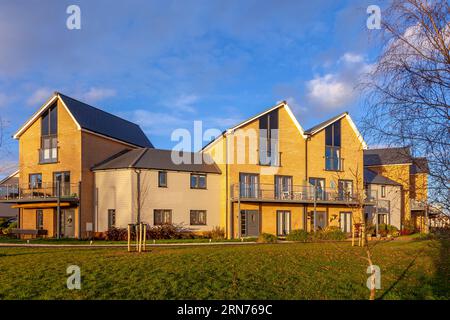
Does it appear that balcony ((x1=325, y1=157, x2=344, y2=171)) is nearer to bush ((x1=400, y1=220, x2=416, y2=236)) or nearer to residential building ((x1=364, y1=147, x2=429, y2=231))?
bush ((x1=400, y1=220, x2=416, y2=236))

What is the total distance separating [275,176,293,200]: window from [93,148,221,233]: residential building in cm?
479

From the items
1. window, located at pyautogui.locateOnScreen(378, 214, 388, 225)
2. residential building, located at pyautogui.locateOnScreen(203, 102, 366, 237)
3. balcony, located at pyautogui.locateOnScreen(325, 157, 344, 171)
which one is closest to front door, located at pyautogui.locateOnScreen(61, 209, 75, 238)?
residential building, located at pyautogui.locateOnScreen(203, 102, 366, 237)

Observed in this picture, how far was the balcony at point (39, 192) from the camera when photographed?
105 feet

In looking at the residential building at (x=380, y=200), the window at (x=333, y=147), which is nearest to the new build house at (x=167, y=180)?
the window at (x=333, y=147)

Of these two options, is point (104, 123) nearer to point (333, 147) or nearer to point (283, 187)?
point (283, 187)

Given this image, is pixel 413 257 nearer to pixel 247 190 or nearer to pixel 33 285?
pixel 33 285

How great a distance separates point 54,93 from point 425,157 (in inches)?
1244

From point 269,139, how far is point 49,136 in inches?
684

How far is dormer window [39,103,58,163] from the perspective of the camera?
110ft

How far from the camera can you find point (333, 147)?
3853 cm

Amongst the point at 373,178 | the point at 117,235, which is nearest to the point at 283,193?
the point at 373,178

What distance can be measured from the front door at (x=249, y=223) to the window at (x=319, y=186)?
5.91 metres
